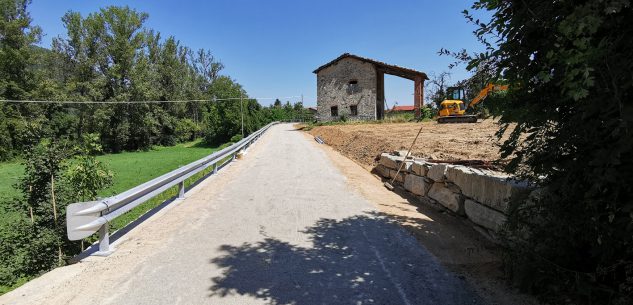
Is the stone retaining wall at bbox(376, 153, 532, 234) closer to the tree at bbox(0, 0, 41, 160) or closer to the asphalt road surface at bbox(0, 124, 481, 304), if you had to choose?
the asphalt road surface at bbox(0, 124, 481, 304)

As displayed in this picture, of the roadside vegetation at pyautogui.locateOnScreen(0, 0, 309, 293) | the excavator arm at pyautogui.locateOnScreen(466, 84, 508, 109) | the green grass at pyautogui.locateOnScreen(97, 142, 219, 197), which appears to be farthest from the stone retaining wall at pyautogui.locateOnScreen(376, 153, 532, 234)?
the roadside vegetation at pyautogui.locateOnScreen(0, 0, 309, 293)

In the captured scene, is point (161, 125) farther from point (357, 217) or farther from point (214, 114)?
point (357, 217)

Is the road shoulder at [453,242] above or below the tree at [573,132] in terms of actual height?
below

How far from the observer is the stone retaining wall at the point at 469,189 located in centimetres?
498

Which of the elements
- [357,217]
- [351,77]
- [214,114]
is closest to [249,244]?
[357,217]

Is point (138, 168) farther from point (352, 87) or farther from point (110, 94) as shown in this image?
point (110, 94)

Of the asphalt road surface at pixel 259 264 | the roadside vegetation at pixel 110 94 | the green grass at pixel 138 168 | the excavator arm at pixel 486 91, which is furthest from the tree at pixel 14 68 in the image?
the excavator arm at pixel 486 91

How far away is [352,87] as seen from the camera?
143 ft

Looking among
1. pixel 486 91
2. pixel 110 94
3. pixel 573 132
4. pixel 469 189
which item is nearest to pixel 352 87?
pixel 110 94

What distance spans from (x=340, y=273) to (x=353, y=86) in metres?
40.7

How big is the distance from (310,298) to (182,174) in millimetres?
5586

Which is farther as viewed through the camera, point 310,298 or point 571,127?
point 310,298

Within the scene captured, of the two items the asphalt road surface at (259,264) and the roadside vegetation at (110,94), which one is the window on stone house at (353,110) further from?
the asphalt road surface at (259,264)

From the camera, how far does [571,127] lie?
281 centimetres
